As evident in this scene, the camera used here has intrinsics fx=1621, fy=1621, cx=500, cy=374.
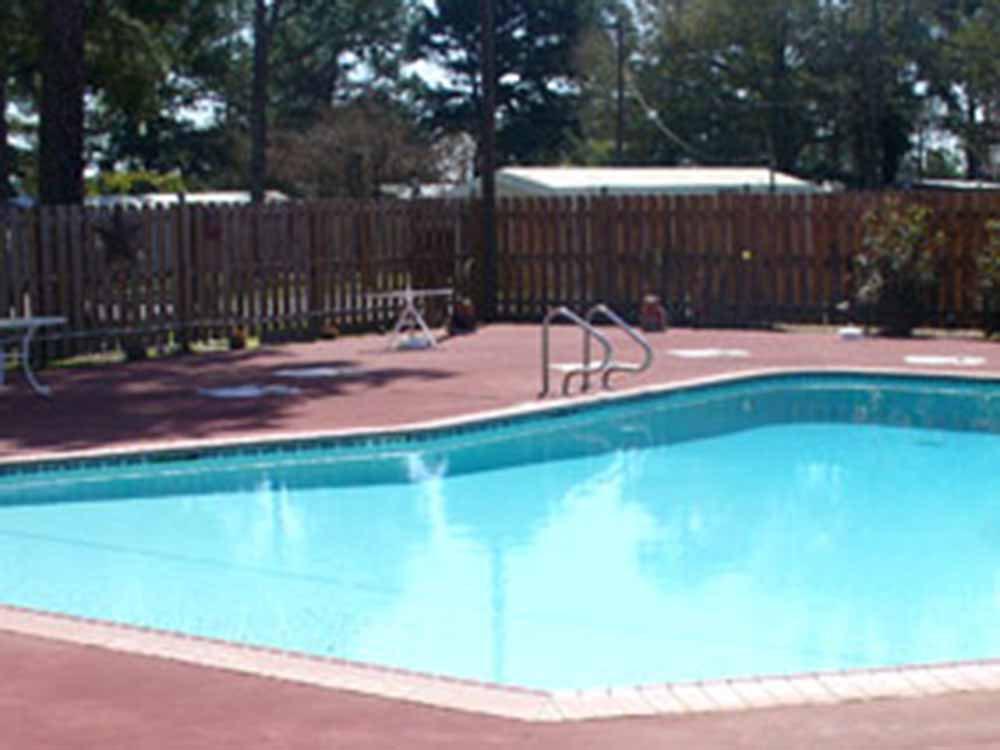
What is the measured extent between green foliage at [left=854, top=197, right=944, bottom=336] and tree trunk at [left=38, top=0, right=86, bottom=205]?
10.6 meters

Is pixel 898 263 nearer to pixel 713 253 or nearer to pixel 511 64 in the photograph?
pixel 713 253

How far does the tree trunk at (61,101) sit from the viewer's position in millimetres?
20891

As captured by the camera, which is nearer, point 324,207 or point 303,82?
point 324,207

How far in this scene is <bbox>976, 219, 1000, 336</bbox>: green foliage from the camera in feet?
68.3

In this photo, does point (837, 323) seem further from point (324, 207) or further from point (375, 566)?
point (375, 566)

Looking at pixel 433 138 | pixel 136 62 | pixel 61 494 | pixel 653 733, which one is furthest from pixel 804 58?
pixel 653 733

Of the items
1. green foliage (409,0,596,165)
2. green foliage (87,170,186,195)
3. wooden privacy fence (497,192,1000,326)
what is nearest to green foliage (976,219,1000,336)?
wooden privacy fence (497,192,1000,326)

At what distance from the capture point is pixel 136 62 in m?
28.8

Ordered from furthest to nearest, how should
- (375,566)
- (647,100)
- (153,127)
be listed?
1. (647,100)
2. (153,127)
3. (375,566)

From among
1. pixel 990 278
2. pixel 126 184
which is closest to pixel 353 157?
pixel 126 184

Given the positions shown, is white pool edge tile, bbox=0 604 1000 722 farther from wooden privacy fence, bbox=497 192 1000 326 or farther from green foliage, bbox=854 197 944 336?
wooden privacy fence, bbox=497 192 1000 326

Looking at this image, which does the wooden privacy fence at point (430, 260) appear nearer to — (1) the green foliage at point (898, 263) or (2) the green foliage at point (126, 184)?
(1) the green foliage at point (898, 263)

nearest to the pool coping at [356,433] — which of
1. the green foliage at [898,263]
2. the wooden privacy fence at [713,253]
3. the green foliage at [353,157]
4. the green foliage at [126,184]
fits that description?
the green foliage at [898,263]

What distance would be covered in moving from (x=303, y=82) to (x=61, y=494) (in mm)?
48940
